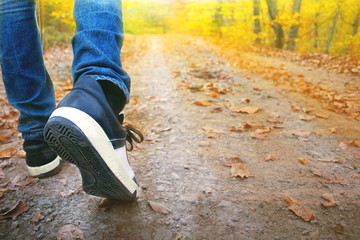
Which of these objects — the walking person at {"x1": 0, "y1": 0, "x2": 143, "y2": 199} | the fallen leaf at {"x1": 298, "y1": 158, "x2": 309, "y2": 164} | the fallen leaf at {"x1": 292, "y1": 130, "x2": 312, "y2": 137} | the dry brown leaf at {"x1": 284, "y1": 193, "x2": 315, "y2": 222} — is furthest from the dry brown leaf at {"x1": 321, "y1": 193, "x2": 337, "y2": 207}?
the walking person at {"x1": 0, "y1": 0, "x2": 143, "y2": 199}

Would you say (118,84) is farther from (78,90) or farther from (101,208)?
(101,208)

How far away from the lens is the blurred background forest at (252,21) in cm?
859

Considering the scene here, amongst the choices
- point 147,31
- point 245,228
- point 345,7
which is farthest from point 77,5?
point 147,31

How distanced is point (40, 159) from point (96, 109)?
0.69 meters

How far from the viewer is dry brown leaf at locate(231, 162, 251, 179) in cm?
134

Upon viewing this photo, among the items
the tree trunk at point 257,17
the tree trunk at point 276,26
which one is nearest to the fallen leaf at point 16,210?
the tree trunk at point 276,26

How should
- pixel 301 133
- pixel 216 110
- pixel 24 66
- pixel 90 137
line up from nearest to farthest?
pixel 90 137
pixel 24 66
pixel 301 133
pixel 216 110

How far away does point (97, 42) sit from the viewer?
2.94 ft

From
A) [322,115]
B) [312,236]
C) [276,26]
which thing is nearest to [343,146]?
[322,115]

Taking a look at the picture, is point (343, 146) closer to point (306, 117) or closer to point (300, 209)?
point (306, 117)

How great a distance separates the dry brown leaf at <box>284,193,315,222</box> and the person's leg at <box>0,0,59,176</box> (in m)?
1.30

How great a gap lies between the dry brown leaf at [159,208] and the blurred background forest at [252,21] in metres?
6.18

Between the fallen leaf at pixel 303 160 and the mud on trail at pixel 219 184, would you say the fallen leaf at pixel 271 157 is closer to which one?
the mud on trail at pixel 219 184

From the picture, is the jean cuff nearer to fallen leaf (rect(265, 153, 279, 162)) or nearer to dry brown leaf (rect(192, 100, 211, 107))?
fallen leaf (rect(265, 153, 279, 162))
